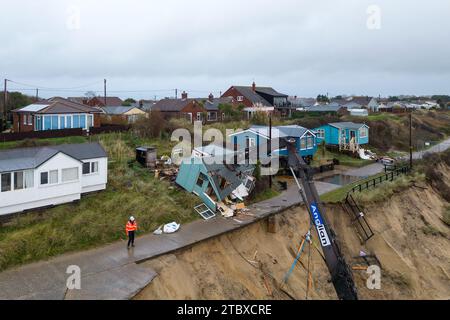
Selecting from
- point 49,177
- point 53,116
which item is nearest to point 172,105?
point 53,116

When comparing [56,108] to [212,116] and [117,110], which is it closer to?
[117,110]

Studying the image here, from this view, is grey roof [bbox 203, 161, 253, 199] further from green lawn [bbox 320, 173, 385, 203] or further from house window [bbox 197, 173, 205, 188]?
green lawn [bbox 320, 173, 385, 203]

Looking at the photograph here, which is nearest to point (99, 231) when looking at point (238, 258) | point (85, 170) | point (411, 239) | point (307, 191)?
point (85, 170)

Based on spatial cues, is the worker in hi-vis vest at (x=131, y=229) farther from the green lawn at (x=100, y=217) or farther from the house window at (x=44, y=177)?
the house window at (x=44, y=177)

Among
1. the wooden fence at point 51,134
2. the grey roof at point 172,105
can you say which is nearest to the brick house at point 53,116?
the wooden fence at point 51,134

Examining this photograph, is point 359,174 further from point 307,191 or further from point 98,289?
point 98,289
